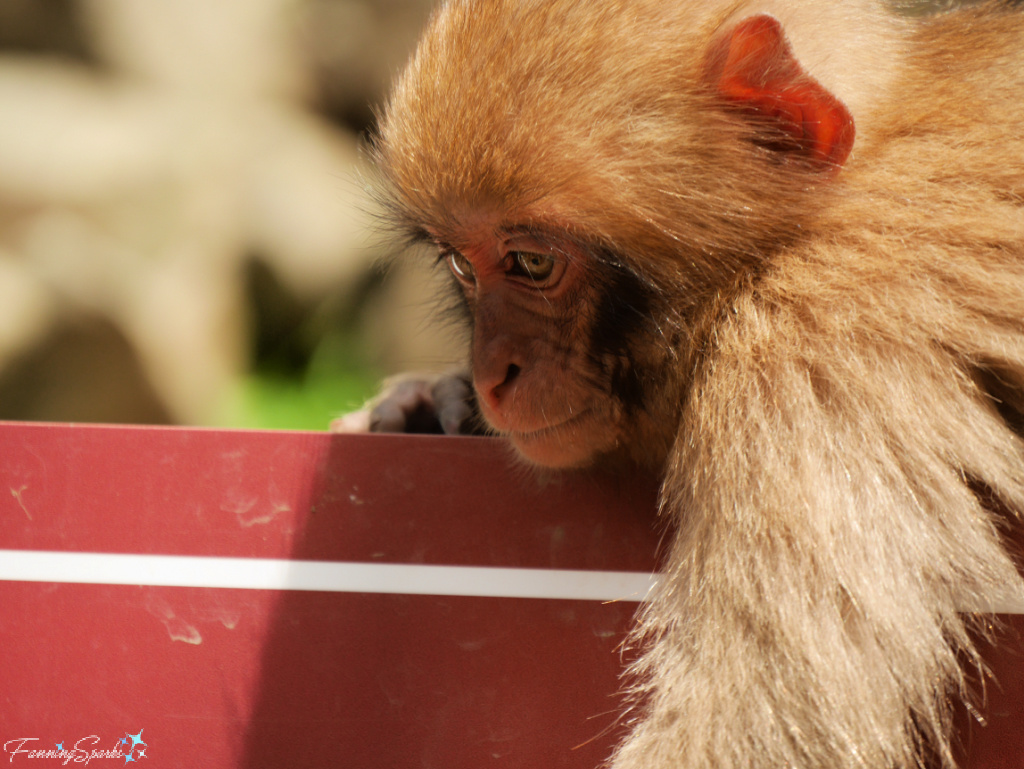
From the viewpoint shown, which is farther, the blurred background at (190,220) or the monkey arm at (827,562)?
the blurred background at (190,220)

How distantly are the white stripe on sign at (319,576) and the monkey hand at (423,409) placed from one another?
2.39 ft

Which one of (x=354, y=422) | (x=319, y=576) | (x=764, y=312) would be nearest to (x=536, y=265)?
(x=764, y=312)

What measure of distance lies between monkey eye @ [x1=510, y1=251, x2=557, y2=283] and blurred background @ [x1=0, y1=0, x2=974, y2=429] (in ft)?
13.5

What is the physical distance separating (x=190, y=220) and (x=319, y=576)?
552 cm

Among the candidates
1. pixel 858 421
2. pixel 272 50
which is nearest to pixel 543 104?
pixel 858 421

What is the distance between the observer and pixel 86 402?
6.31m

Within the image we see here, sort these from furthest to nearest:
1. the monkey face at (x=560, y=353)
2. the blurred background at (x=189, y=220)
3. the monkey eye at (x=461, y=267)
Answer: the blurred background at (x=189, y=220), the monkey eye at (x=461, y=267), the monkey face at (x=560, y=353)

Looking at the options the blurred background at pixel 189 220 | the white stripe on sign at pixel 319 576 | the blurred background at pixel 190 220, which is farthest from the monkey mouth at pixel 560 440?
the blurred background at pixel 190 220

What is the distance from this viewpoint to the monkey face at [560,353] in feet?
5.47

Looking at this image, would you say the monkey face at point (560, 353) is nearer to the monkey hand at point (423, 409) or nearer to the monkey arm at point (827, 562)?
the monkey arm at point (827, 562)

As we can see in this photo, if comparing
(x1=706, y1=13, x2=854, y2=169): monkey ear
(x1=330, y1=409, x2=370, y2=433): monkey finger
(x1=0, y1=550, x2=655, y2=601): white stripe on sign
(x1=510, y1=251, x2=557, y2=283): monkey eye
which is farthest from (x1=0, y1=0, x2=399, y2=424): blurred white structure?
(x1=706, y1=13, x2=854, y2=169): monkey ear

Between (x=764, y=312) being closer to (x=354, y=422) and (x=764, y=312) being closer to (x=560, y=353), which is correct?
(x=560, y=353)

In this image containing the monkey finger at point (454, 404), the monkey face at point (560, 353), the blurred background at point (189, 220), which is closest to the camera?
the monkey face at point (560, 353)

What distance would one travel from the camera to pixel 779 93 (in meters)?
1.56
